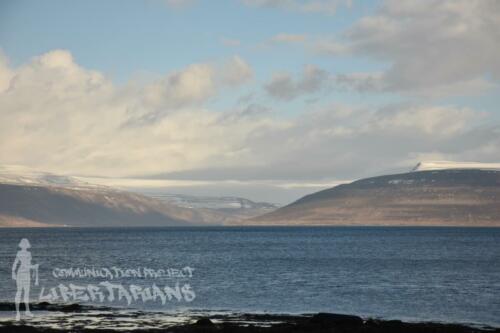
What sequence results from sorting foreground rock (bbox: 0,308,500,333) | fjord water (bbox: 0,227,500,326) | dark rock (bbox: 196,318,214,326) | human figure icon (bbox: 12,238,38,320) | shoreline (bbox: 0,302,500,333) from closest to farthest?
foreground rock (bbox: 0,308,500,333)
shoreline (bbox: 0,302,500,333)
dark rock (bbox: 196,318,214,326)
human figure icon (bbox: 12,238,38,320)
fjord water (bbox: 0,227,500,326)

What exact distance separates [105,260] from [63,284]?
43.3 m

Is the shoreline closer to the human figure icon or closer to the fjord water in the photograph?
the human figure icon

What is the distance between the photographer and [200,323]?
53625 millimetres

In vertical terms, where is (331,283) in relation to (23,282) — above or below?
below

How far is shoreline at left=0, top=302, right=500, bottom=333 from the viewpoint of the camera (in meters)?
51.5

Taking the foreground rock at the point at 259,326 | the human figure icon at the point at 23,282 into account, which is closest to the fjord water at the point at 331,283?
the human figure icon at the point at 23,282

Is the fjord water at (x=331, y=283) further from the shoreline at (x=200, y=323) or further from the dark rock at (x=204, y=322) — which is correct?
the dark rock at (x=204, y=322)

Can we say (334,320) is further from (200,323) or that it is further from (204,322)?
(200,323)

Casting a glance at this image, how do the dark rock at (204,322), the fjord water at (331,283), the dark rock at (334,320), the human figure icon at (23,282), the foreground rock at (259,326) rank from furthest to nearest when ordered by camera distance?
the fjord water at (331,283) → the human figure icon at (23,282) → the dark rock at (204,322) → the dark rock at (334,320) → the foreground rock at (259,326)

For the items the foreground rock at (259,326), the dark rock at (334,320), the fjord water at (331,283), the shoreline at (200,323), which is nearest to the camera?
the foreground rock at (259,326)

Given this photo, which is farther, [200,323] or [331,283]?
[331,283]

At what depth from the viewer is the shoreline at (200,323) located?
51488 mm

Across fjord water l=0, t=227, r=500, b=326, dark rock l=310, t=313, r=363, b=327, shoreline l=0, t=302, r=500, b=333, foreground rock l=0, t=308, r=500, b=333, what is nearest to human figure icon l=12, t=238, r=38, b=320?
fjord water l=0, t=227, r=500, b=326

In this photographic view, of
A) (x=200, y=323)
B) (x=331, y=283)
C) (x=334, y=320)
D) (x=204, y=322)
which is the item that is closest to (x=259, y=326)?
(x=204, y=322)
